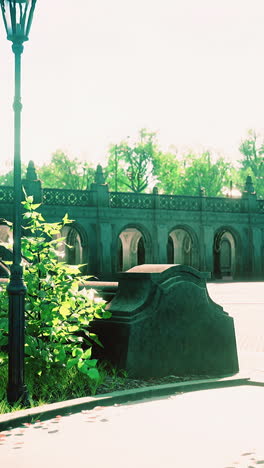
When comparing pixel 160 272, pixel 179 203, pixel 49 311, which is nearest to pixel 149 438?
pixel 49 311

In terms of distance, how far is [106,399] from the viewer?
6656mm

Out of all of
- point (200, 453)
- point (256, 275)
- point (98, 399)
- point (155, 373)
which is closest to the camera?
point (200, 453)

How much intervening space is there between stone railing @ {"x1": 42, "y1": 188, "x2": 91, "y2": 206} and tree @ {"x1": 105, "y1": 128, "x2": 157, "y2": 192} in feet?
99.3

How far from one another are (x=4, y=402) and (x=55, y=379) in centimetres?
88

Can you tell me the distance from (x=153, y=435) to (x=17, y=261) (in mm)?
2368

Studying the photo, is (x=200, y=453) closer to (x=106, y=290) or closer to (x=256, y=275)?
(x=106, y=290)

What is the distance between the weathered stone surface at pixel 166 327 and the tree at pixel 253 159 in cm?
6902

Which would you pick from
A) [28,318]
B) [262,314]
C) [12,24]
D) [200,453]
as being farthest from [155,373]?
[262,314]

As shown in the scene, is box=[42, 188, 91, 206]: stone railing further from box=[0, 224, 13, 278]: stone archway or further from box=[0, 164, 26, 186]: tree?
box=[0, 164, 26, 186]: tree

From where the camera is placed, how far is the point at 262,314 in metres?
17.9

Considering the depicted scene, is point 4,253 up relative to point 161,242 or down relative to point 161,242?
down

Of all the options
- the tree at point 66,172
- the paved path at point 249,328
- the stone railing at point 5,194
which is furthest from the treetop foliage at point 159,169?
the paved path at point 249,328

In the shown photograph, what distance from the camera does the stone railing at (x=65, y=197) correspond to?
125ft

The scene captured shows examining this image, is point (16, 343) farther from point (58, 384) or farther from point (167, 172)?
point (167, 172)
